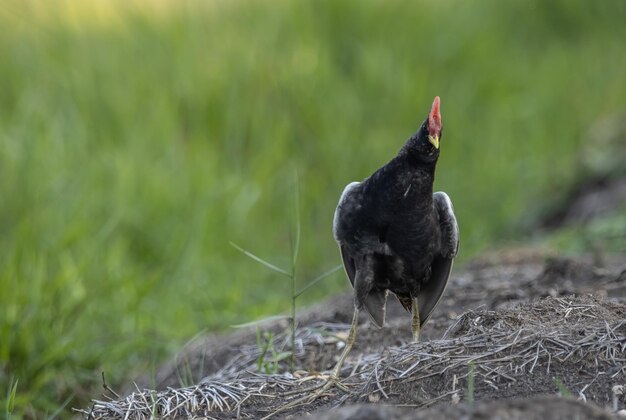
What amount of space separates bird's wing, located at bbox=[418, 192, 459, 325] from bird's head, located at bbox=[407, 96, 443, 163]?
33 cm

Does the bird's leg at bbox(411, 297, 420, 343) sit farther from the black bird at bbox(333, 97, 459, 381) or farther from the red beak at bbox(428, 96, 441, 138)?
the red beak at bbox(428, 96, 441, 138)

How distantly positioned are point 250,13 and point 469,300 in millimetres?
5293

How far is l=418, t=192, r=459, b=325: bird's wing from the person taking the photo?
12.6 ft

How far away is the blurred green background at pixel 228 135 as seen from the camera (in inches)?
234

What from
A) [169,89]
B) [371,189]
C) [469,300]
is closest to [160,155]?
[169,89]

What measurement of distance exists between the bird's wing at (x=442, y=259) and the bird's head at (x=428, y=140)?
1.07 ft

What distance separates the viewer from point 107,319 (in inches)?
225

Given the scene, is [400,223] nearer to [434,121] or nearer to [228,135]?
[434,121]

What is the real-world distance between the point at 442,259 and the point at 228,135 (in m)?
4.73

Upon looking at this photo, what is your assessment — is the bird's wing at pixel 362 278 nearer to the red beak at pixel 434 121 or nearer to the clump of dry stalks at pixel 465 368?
the clump of dry stalks at pixel 465 368

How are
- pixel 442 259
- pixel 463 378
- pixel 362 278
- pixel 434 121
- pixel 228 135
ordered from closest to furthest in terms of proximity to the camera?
pixel 463 378
pixel 434 121
pixel 362 278
pixel 442 259
pixel 228 135

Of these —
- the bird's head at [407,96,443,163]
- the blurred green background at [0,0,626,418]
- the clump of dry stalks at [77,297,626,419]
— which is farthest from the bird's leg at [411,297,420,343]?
the blurred green background at [0,0,626,418]

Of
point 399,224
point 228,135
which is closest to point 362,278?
point 399,224

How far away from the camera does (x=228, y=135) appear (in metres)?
8.41
